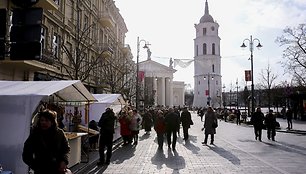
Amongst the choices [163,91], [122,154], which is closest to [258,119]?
[122,154]

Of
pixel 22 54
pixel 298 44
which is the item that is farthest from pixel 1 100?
pixel 298 44

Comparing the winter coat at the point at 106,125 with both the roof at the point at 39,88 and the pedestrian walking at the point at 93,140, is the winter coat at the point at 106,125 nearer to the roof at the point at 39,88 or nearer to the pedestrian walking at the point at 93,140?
the roof at the point at 39,88

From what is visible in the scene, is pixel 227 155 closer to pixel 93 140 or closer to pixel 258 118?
pixel 93 140

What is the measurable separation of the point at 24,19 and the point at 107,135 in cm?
626

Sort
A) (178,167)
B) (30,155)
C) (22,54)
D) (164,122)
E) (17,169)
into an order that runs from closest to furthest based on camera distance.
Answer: (30,155) → (22,54) → (17,169) → (178,167) → (164,122)

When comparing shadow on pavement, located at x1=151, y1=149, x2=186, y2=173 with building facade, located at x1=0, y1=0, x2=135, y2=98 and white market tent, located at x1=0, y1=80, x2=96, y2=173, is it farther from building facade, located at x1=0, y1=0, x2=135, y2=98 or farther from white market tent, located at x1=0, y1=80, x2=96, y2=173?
building facade, located at x1=0, y1=0, x2=135, y2=98

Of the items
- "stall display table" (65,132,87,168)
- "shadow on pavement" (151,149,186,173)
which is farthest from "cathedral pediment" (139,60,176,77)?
"stall display table" (65,132,87,168)

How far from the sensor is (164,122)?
14.8m

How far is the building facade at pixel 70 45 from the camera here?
60.5 ft

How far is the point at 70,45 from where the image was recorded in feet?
86.7

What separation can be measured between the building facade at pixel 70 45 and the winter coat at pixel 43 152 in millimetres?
3693

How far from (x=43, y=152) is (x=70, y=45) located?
73.7 ft

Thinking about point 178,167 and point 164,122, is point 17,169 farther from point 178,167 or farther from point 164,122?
point 164,122

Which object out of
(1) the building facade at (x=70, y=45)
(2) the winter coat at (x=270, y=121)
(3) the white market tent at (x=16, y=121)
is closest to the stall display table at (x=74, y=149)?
(3) the white market tent at (x=16, y=121)
